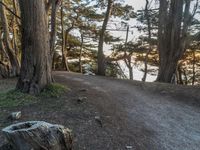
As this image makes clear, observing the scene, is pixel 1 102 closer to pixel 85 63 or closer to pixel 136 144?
pixel 136 144

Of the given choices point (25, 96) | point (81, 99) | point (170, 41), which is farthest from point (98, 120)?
point (170, 41)

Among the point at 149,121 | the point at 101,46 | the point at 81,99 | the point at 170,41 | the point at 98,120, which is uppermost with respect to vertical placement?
the point at 170,41

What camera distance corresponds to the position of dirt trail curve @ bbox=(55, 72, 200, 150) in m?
4.04

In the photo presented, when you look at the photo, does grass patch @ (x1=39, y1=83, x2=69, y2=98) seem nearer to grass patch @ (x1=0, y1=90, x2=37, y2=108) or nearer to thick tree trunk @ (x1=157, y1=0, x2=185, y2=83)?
grass patch @ (x1=0, y1=90, x2=37, y2=108)

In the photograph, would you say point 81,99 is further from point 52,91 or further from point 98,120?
point 98,120

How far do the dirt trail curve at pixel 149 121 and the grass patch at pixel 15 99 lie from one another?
4.12 feet

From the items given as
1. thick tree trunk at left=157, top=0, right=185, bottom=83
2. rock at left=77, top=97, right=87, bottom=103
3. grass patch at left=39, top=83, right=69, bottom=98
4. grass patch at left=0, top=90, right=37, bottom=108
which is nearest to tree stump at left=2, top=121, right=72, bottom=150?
grass patch at left=0, top=90, right=37, bottom=108

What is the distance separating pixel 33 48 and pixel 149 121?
2867 millimetres

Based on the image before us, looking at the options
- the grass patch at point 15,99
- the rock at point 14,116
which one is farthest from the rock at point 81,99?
the rock at point 14,116

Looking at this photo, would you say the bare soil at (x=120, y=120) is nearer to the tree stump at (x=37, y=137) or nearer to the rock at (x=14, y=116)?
the rock at (x=14, y=116)

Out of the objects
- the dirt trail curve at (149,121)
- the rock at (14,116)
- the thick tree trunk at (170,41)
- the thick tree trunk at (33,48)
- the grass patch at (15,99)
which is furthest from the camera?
the thick tree trunk at (170,41)

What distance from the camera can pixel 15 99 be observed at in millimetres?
5289

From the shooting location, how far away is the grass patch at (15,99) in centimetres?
504

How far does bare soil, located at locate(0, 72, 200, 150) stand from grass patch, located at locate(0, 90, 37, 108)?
192 mm
